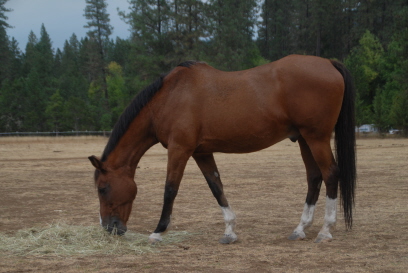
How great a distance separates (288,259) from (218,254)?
81 cm

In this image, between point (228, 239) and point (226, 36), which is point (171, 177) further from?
point (226, 36)

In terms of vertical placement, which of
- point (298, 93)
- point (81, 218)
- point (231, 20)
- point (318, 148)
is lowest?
point (81, 218)

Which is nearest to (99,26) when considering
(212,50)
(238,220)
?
(212,50)

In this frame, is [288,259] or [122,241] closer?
[288,259]

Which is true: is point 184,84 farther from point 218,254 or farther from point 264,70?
point 218,254

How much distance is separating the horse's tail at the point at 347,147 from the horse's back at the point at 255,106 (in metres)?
0.23

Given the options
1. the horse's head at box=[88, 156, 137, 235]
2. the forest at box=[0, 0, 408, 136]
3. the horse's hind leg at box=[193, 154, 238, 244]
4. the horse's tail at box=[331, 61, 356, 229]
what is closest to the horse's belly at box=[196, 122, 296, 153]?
the horse's hind leg at box=[193, 154, 238, 244]

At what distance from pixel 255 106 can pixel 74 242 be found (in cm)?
289

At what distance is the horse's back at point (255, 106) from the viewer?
5902mm

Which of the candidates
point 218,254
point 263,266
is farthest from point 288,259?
point 218,254

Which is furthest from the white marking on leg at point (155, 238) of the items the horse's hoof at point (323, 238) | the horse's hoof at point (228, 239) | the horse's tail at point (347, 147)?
the horse's tail at point (347, 147)

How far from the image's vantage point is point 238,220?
289 inches

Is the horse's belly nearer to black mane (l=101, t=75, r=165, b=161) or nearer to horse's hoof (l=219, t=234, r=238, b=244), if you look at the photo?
black mane (l=101, t=75, r=165, b=161)

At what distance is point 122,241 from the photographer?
5.89 meters
